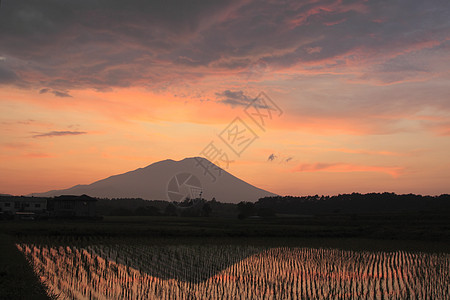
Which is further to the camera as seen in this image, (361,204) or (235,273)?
(361,204)

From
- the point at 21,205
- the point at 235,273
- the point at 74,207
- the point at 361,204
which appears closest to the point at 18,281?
the point at 235,273

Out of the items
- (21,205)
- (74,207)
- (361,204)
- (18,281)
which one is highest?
(361,204)

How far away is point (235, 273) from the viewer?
16.5 meters

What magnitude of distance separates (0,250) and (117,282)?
7949 mm

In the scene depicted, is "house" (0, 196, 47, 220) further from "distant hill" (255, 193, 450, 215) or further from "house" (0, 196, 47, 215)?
"distant hill" (255, 193, 450, 215)

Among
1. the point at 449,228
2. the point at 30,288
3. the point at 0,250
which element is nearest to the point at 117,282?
the point at 30,288

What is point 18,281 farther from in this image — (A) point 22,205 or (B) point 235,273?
(A) point 22,205

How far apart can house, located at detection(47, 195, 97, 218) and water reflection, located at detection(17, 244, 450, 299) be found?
3975cm

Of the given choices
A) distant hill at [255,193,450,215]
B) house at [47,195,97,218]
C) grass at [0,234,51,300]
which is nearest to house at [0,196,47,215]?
house at [47,195,97,218]

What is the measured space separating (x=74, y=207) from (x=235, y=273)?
51.1m

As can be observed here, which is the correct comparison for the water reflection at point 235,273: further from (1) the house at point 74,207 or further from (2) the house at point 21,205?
(2) the house at point 21,205

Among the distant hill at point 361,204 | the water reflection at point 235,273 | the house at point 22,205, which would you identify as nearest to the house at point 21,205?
the house at point 22,205

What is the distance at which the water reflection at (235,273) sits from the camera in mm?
12836

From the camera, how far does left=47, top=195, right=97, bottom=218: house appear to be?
61500 mm
